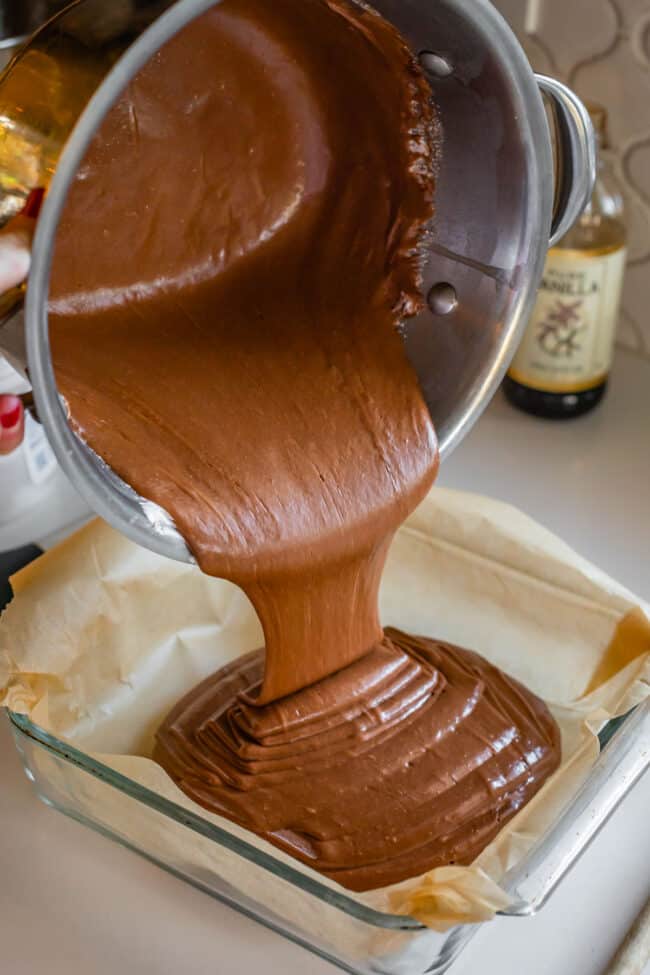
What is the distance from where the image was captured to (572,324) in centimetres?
115

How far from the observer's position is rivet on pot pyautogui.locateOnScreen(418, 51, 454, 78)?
716 millimetres

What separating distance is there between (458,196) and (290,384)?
147 millimetres

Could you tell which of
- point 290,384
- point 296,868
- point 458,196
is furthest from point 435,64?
point 296,868

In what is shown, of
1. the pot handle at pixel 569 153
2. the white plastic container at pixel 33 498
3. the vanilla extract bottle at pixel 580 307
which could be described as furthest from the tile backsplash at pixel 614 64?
the white plastic container at pixel 33 498

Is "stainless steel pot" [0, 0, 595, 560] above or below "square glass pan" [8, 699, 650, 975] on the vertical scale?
above

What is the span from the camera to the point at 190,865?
79 centimetres

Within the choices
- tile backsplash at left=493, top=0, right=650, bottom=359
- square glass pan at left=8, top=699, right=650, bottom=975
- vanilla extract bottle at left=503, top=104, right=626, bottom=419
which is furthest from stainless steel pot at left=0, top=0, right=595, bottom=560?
tile backsplash at left=493, top=0, right=650, bottom=359

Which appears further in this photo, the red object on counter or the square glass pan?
the red object on counter

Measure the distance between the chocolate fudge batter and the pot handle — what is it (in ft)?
0.27

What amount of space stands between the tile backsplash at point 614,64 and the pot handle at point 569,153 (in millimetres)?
406

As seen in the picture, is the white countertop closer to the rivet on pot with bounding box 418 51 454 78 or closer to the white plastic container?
the white plastic container

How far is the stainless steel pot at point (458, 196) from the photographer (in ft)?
1.91

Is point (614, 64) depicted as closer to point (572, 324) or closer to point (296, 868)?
point (572, 324)

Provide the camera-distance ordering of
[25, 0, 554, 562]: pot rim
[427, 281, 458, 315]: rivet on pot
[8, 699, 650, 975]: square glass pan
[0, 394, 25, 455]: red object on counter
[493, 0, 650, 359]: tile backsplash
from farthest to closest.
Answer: [493, 0, 650, 359]: tile backsplash
[0, 394, 25, 455]: red object on counter
[427, 281, 458, 315]: rivet on pot
[8, 699, 650, 975]: square glass pan
[25, 0, 554, 562]: pot rim
